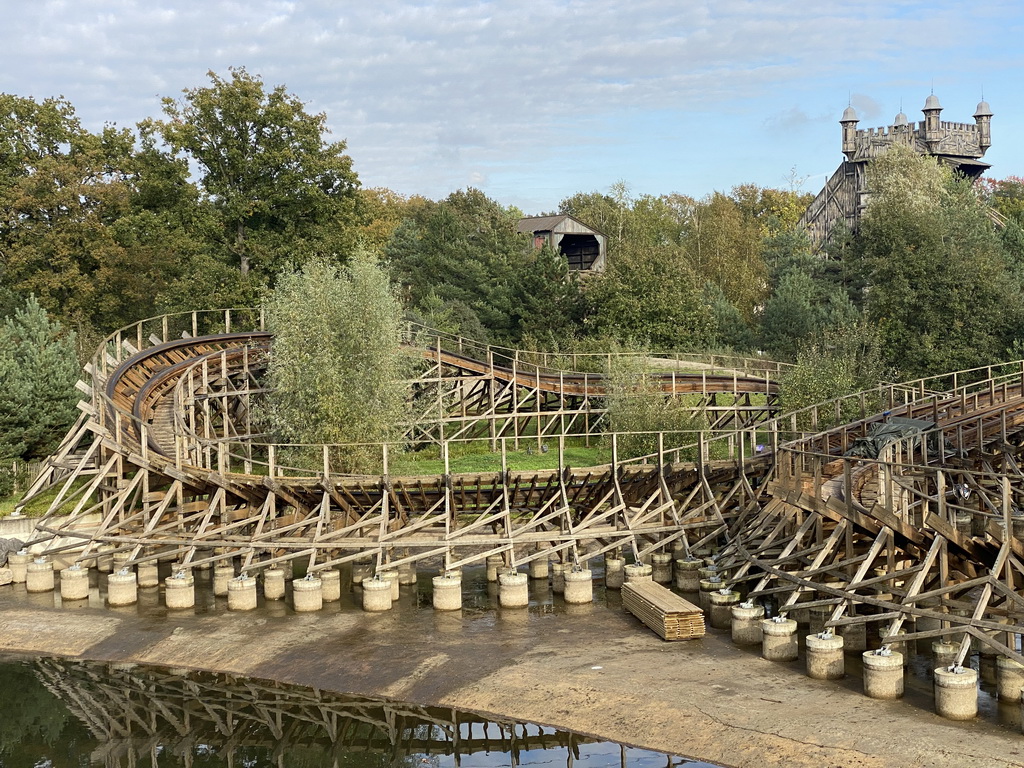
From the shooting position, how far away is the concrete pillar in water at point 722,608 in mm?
22516

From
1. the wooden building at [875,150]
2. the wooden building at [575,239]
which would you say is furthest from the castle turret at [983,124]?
the wooden building at [575,239]

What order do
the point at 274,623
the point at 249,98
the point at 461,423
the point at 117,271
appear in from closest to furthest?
the point at 274,623 → the point at 461,423 → the point at 249,98 → the point at 117,271

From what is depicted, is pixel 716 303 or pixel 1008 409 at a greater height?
pixel 716 303

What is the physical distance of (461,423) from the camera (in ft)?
133

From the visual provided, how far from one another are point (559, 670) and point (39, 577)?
14.2 m

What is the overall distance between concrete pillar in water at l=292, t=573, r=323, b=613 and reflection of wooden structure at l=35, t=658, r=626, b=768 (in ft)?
10.8

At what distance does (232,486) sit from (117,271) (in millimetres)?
23509

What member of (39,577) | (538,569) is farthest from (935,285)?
(39,577)

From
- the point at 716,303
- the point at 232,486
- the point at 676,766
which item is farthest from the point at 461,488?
the point at 716,303

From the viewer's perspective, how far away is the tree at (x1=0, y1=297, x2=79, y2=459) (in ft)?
112

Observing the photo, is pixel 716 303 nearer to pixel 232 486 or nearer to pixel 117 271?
pixel 117 271

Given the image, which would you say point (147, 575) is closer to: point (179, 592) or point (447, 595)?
point (179, 592)

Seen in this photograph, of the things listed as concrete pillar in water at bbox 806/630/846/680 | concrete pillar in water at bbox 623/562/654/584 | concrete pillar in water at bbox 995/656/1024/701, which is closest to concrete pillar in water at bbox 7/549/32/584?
concrete pillar in water at bbox 623/562/654/584

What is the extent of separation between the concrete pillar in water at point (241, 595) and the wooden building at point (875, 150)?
44852 mm
